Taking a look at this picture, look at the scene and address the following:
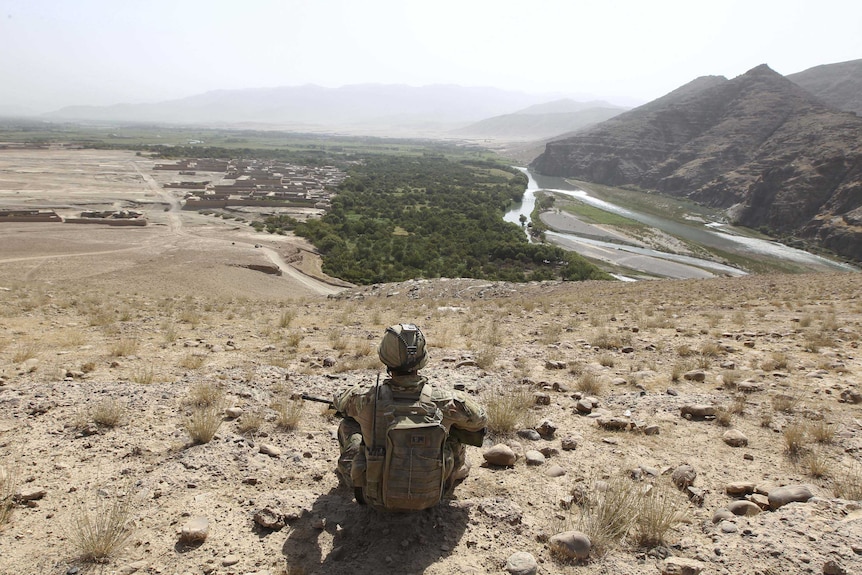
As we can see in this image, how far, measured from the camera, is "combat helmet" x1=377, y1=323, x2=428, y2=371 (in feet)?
11.8

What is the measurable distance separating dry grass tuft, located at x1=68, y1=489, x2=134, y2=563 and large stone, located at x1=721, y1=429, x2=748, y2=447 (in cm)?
557

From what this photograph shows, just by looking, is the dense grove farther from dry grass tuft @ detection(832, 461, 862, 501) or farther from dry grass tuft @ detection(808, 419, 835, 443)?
dry grass tuft @ detection(832, 461, 862, 501)

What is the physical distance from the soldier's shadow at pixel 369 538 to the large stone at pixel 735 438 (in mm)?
3034

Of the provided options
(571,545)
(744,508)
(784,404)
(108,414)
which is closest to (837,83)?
(784,404)

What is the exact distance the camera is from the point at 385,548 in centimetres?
346

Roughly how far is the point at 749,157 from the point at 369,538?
99720mm

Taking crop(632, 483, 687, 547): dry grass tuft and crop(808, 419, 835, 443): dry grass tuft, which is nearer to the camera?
crop(632, 483, 687, 547): dry grass tuft

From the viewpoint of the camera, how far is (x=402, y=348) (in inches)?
141

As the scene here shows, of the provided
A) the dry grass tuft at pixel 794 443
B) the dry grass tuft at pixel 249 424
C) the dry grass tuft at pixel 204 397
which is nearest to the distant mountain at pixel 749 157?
the dry grass tuft at pixel 794 443

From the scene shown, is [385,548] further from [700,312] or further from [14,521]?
[700,312]

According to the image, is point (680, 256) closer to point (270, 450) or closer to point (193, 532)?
point (270, 450)

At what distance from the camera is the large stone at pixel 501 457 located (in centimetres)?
463

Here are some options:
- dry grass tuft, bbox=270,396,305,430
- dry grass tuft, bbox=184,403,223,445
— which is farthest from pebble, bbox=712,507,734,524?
dry grass tuft, bbox=184,403,223,445

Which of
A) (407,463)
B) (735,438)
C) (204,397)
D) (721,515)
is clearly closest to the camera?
(407,463)
